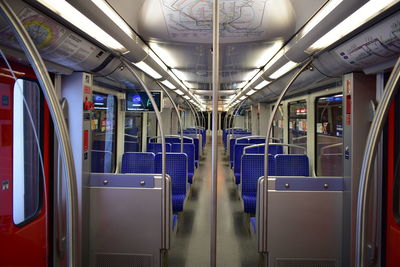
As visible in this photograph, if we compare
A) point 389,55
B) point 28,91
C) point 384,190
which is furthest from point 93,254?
point 389,55

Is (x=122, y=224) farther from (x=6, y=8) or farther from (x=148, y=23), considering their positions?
(x=6, y=8)

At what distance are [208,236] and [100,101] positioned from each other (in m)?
2.46

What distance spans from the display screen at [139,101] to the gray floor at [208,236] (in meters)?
1.76

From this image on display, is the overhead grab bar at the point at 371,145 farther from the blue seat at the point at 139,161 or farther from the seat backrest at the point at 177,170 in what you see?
the blue seat at the point at 139,161

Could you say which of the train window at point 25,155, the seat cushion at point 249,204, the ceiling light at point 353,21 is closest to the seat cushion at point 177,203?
the seat cushion at point 249,204

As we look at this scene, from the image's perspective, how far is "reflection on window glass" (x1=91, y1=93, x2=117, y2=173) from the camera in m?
4.56

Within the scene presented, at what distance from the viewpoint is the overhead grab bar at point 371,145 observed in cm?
130

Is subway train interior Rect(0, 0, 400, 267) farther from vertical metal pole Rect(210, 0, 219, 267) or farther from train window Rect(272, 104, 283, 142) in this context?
train window Rect(272, 104, 283, 142)

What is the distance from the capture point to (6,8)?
1.20 m

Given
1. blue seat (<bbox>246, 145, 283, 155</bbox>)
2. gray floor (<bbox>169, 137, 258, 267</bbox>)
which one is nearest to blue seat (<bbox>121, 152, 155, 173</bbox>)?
gray floor (<bbox>169, 137, 258, 267</bbox>)

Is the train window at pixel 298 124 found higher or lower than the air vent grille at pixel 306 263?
higher

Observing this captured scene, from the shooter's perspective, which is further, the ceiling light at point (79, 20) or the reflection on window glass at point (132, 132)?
the reflection on window glass at point (132, 132)

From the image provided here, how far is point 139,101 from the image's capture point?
4.89 metres

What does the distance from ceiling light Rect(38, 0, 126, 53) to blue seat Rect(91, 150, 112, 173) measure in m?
2.46
